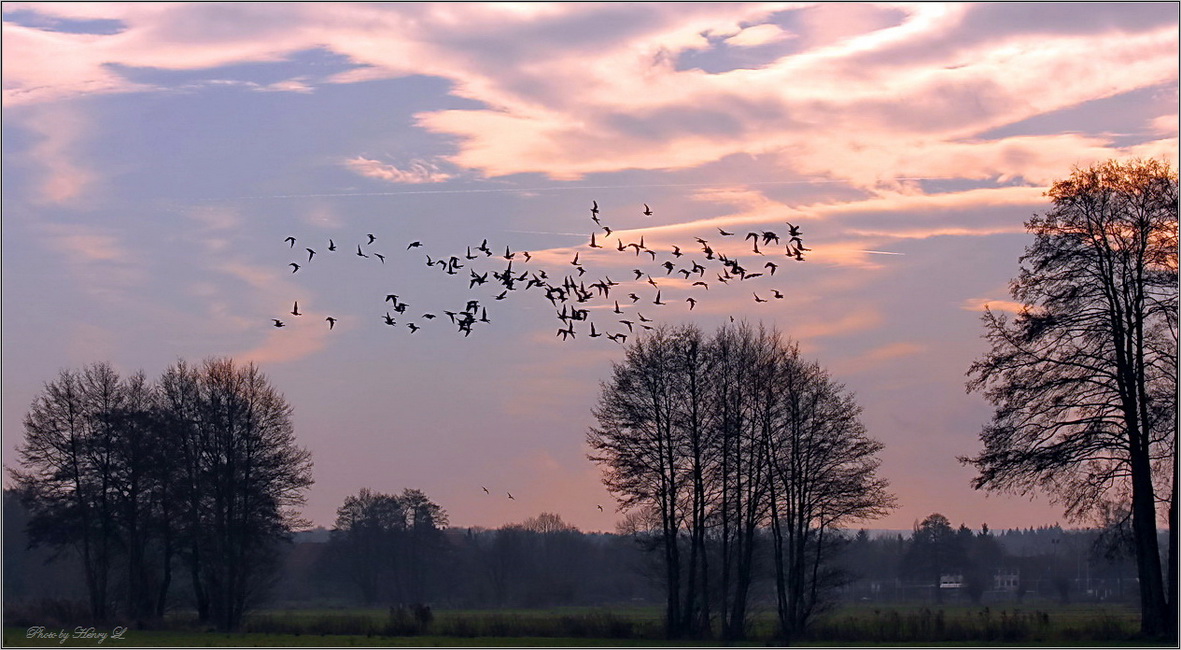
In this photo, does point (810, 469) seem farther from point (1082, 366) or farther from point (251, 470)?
point (251, 470)

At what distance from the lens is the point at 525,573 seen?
10444cm

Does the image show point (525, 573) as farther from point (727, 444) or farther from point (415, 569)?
point (727, 444)

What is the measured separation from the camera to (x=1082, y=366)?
28.4 meters

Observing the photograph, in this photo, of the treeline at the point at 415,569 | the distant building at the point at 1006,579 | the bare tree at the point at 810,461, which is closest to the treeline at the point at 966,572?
the distant building at the point at 1006,579

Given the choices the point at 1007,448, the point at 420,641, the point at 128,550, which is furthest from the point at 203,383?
the point at 1007,448

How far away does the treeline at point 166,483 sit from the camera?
50.9 meters

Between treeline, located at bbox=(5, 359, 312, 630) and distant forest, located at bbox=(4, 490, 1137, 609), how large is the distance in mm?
17873

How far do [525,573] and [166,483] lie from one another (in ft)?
183

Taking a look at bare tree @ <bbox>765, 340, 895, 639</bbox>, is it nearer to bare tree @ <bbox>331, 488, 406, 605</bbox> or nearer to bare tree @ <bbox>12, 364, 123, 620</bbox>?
bare tree @ <bbox>12, 364, 123, 620</bbox>

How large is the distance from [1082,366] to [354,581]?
246 feet

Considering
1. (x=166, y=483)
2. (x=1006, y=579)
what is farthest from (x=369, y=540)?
(x=1006, y=579)

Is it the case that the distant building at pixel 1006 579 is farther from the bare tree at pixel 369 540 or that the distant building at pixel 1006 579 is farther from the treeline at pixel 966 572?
the bare tree at pixel 369 540

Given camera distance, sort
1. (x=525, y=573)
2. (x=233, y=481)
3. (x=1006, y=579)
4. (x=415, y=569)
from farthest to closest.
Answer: (x=1006, y=579) → (x=525, y=573) → (x=415, y=569) → (x=233, y=481)

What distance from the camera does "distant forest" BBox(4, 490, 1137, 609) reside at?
266 feet
